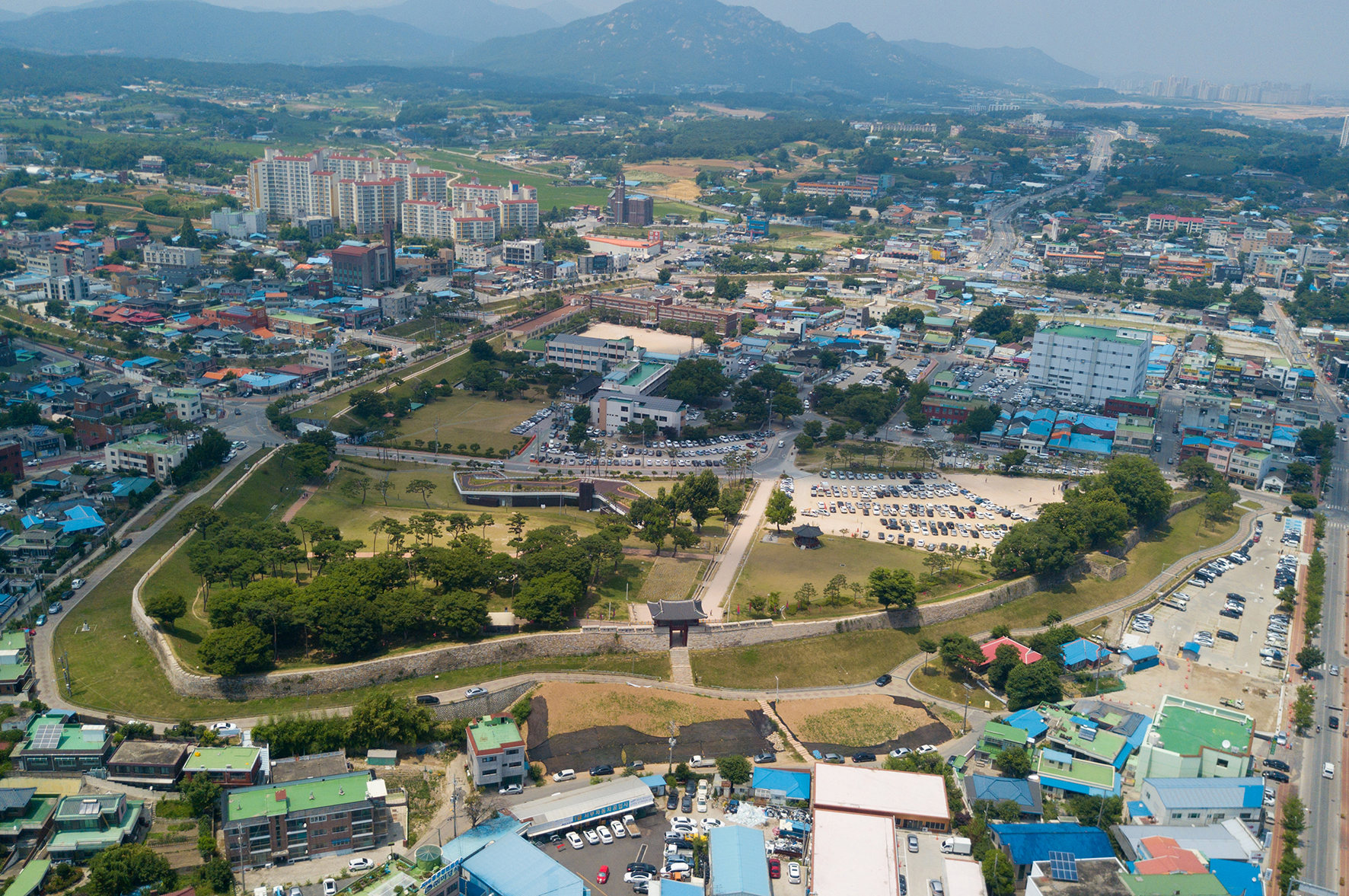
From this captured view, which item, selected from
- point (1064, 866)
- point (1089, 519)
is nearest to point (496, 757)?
point (1064, 866)

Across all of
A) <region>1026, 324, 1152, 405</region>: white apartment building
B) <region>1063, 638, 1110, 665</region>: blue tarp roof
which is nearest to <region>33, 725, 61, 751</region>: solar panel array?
<region>1063, 638, 1110, 665</region>: blue tarp roof

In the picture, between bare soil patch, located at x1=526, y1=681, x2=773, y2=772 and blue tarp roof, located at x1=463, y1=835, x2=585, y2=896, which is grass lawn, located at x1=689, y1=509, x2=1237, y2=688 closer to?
bare soil patch, located at x1=526, y1=681, x2=773, y2=772

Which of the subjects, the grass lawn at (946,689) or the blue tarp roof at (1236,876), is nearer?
the blue tarp roof at (1236,876)

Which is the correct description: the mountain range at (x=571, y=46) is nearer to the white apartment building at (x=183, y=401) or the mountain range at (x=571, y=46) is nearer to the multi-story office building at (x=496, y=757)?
the white apartment building at (x=183, y=401)

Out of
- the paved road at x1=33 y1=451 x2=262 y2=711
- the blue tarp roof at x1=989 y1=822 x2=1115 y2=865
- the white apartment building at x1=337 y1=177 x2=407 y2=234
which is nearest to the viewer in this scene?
the blue tarp roof at x1=989 y1=822 x2=1115 y2=865

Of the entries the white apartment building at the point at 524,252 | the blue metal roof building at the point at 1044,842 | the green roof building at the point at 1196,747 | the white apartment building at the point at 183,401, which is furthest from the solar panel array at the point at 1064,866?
the white apartment building at the point at 524,252

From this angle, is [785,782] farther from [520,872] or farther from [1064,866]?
[520,872]
